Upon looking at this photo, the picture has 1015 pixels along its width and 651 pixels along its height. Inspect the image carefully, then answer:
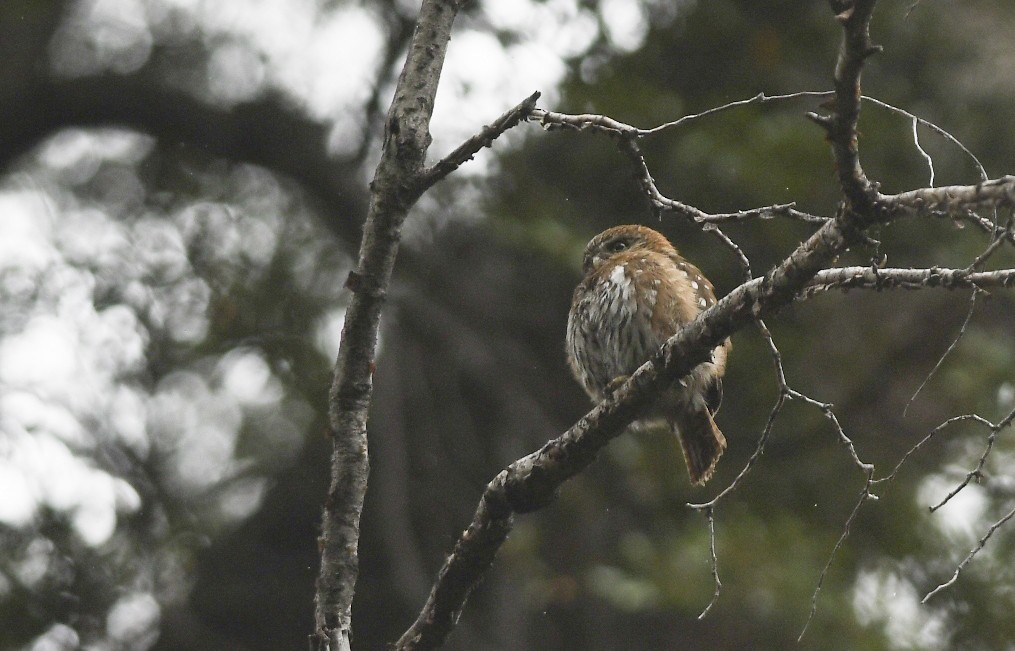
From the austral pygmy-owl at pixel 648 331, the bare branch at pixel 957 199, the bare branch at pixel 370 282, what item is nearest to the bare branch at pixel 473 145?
the bare branch at pixel 370 282

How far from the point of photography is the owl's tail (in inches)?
172

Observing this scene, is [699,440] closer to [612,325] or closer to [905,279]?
[612,325]

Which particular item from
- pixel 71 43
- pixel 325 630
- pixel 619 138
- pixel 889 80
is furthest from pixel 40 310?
pixel 889 80

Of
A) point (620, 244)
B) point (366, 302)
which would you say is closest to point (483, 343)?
point (620, 244)

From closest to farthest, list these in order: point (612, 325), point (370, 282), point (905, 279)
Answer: point (905, 279) → point (370, 282) → point (612, 325)

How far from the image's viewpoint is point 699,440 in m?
4.45

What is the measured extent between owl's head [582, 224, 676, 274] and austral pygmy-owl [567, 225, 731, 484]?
13 centimetres

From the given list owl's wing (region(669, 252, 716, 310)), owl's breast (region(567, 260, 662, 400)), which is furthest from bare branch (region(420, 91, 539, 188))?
owl's wing (region(669, 252, 716, 310))

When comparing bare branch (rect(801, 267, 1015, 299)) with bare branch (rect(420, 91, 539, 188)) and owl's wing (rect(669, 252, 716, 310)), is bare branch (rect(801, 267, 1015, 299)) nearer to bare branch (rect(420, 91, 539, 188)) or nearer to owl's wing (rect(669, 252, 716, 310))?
bare branch (rect(420, 91, 539, 188))

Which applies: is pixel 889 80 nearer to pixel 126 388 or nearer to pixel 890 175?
pixel 890 175

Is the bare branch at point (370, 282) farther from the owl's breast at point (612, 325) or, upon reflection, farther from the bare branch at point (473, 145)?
the owl's breast at point (612, 325)

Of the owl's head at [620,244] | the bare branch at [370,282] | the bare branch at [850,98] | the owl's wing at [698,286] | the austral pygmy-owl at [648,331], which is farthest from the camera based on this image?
the owl's head at [620,244]

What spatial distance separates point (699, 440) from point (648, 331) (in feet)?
1.85

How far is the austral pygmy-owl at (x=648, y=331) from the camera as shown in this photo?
13.9 ft
